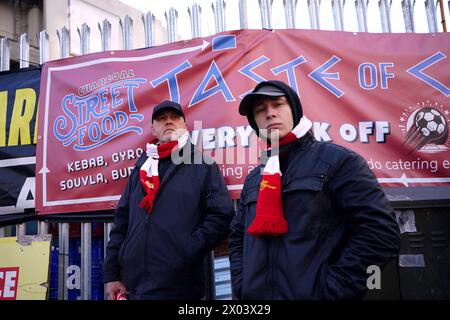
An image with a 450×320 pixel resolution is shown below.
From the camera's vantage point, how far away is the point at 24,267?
323 cm

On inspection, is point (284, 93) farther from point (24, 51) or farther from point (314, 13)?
point (24, 51)

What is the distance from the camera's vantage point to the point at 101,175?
129 inches

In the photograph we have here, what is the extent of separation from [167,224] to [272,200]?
2.71 ft

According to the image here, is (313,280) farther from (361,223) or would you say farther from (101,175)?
(101,175)

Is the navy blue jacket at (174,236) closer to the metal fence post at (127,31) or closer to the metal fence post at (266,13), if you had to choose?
the metal fence post at (266,13)

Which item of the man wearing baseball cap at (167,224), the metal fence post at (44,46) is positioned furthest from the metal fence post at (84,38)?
the man wearing baseball cap at (167,224)

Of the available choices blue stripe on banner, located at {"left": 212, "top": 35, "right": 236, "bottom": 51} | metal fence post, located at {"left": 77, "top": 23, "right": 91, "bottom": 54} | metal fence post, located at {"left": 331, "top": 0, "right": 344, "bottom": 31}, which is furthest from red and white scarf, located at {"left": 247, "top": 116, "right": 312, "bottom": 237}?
metal fence post, located at {"left": 77, "top": 23, "right": 91, "bottom": 54}

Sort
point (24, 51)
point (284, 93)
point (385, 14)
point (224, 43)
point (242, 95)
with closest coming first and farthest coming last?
point (284, 93) → point (242, 95) → point (224, 43) → point (385, 14) → point (24, 51)

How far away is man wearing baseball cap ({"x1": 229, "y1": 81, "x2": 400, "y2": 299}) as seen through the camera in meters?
1.58

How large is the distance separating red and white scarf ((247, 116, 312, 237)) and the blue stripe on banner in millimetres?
1499

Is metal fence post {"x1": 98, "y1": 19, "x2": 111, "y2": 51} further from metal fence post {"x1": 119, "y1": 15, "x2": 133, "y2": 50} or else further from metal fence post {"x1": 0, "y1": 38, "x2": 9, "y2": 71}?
metal fence post {"x1": 0, "y1": 38, "x2": 9, "y2": 71}

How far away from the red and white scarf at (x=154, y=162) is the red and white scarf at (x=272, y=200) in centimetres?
87

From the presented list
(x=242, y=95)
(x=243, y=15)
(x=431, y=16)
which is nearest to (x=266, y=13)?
(x=243, y=15)

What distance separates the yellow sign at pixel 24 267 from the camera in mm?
3168
